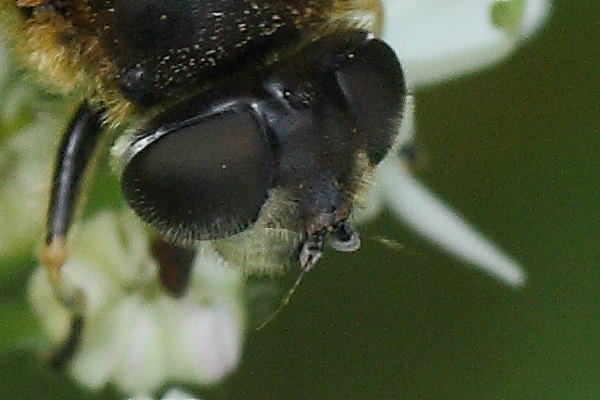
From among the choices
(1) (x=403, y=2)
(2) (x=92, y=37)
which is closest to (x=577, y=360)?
(1) (x=403, y=2)

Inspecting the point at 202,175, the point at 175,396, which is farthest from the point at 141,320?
the point at 202,175

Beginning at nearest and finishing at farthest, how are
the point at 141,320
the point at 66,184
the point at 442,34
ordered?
the point at 66,184 < the point at 141,320 < the point at 442,34

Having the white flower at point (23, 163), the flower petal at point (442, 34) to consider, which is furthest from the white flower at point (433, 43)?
the white flower at point (23, 163)

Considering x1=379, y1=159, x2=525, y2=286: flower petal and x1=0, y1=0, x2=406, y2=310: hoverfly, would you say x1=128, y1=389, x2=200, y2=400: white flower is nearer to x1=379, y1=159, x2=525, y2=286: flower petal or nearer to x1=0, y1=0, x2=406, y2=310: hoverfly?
x1=0, y1=0, x2=406, y2=310: hoverfly

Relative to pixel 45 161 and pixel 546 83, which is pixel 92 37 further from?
pixel 546 83

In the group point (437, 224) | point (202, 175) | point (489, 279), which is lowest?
point (489, 279)

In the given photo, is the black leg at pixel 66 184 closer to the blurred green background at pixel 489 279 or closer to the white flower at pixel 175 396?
the white flower at pixel 175 396

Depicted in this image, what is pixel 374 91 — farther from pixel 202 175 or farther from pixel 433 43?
pixel 433 43
